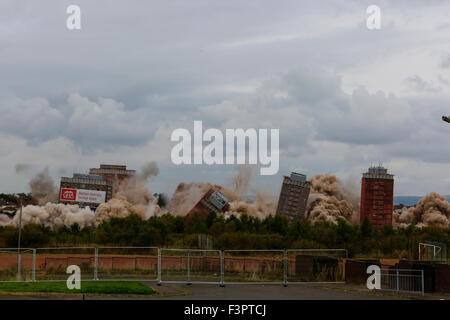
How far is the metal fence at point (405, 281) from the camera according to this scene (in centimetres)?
2512

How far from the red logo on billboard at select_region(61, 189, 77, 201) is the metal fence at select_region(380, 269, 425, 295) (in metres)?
103

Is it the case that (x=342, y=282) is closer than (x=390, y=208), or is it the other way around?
(x=342, y=282)

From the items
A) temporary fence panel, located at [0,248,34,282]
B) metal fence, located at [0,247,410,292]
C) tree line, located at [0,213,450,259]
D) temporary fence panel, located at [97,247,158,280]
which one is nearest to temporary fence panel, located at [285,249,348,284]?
metal fence, located at [0,247,410,292]

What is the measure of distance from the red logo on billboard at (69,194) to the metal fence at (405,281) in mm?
103224

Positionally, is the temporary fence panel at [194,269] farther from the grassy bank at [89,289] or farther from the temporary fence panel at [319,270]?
the grassy bank at [89,289]

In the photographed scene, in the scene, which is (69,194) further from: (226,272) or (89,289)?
(89,289)

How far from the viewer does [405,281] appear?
25.7 metres

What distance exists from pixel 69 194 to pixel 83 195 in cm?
283

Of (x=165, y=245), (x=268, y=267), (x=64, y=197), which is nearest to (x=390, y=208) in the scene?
(x=64, y=197)

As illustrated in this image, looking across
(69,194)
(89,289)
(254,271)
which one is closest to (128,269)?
(254,271)

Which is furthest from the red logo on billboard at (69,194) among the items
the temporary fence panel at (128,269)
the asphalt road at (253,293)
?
the asphalt road at (253,293)

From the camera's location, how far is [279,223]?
79.3 meters
